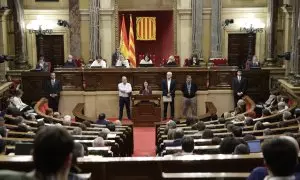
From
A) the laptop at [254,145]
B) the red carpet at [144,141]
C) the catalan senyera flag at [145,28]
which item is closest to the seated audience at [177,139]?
the laptop at [254,145]

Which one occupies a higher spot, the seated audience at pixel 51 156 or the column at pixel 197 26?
the column at pixel 197 26

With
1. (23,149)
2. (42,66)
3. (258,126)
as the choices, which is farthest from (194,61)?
(23,149)

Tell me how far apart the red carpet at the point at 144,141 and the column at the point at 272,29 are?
6.32 meters

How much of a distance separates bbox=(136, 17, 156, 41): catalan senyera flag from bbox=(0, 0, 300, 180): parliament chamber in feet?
0.13

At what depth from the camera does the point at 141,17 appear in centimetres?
1952

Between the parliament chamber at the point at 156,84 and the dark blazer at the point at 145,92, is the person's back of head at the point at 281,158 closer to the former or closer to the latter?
the parliament chamber at the point at 156,84

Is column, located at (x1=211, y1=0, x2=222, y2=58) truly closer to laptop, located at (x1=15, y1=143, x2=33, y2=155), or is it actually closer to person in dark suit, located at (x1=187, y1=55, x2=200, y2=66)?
person in dark suit, located at (x1=187, y1=55, x2=200, y2=66)

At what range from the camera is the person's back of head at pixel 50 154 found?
2.33 metres

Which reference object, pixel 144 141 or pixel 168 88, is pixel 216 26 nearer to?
pixel 168 88

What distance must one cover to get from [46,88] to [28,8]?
5.10 metres

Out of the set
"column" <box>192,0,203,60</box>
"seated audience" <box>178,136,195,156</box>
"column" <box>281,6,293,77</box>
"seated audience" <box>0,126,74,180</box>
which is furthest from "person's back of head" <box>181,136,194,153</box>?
"column" <box>192,0,203,60</box>

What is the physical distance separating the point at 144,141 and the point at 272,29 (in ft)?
26.0

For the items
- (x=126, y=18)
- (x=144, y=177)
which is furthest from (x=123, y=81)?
(x=144, y=177)

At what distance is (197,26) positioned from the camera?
1786 cm
